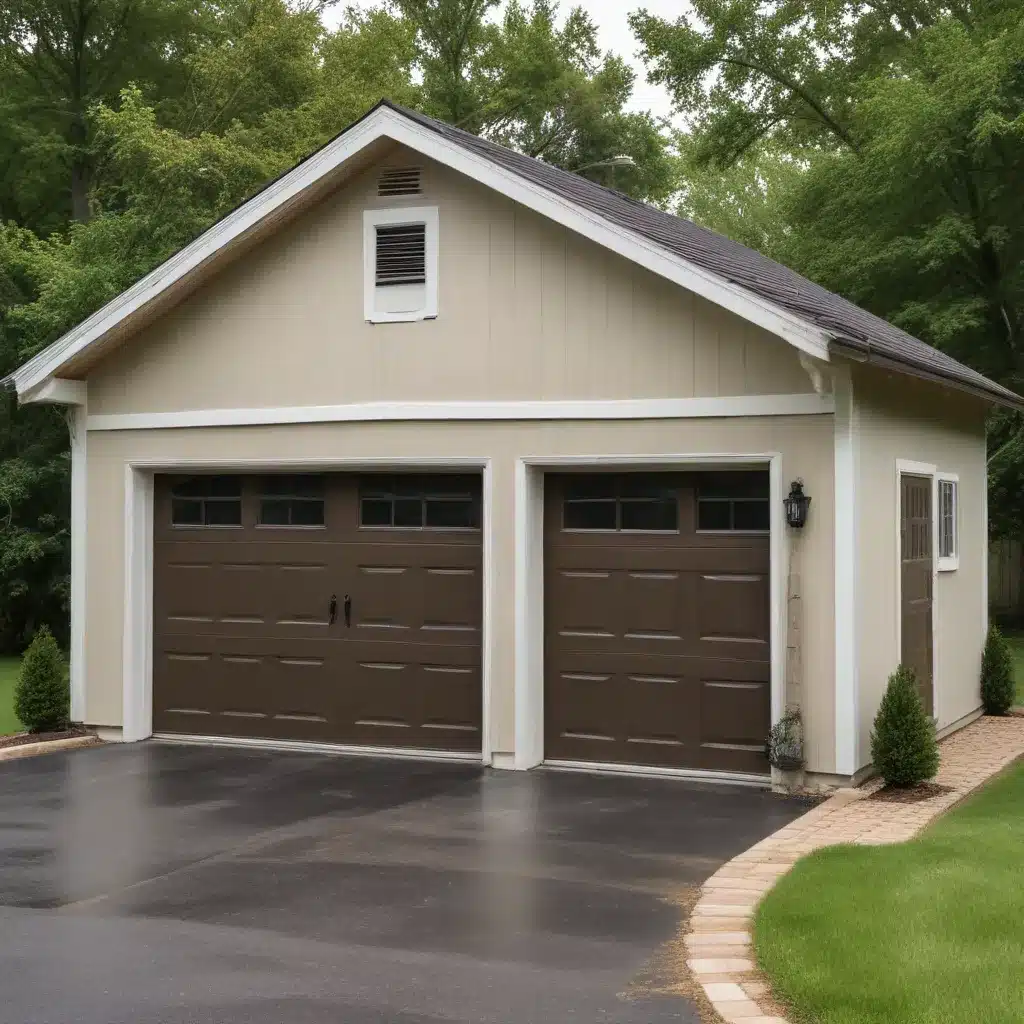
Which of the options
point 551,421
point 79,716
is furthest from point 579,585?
point 79,716

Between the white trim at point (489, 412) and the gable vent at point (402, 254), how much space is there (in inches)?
40.2

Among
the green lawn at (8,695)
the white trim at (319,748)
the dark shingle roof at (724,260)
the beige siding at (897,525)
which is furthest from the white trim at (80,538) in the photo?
the beige siding at (897,525)

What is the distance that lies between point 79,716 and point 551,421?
519cm

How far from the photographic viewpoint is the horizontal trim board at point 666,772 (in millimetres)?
10781

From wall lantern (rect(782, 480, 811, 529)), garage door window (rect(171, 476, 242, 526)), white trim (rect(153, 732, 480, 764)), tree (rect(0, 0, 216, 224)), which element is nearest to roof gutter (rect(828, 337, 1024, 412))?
wall lantern (rect(782, 480, 811, 529))

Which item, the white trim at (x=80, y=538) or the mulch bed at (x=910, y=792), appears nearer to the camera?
the mulch bed at (x=910, y=792)

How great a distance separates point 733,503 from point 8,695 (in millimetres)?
11556

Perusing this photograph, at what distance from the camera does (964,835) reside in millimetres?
8609

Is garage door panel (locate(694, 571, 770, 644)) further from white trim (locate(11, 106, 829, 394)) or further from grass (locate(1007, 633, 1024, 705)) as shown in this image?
grass (locate(1007, 633, 1024, 705))

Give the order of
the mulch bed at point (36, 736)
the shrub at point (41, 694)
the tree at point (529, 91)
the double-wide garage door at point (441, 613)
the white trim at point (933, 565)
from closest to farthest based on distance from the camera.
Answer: the double-wide garage door at point (441, 613), the white trim at point (933, 565), the mulch bed at point (36, 736), the shrub at point (41, 694), the tree at point (529, 91)

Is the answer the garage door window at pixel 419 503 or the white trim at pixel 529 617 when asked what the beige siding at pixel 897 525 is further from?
the garage door window at pixel 419 503

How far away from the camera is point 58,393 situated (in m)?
12.8

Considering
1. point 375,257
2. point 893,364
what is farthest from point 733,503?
point 375,257

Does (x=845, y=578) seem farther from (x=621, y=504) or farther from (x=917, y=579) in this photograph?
(x=917, y=579)
